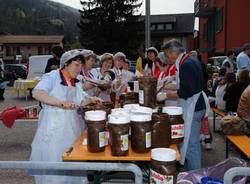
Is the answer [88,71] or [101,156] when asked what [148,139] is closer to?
[101,156]

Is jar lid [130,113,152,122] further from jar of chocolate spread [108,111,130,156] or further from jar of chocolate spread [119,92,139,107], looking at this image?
jar of chocolate spread [119,92,139,107]

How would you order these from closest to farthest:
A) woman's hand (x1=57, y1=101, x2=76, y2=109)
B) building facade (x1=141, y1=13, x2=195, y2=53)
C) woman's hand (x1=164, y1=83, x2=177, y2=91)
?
woman's hand (x1=57, y1=101, x2=76, y2=109) → woman's hand (x1=164, y1=83, x2=177, y2=91) → building facade (x1=141, y1=13, x2=195, y2=53)

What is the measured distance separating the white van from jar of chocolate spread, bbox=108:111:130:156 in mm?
15645

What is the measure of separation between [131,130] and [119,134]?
169 mm

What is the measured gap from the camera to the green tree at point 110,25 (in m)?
37.1

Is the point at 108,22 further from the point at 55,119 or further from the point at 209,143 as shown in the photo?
the point at 55,119

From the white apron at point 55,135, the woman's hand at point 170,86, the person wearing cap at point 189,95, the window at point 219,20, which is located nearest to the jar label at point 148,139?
the white apron at point 55,135

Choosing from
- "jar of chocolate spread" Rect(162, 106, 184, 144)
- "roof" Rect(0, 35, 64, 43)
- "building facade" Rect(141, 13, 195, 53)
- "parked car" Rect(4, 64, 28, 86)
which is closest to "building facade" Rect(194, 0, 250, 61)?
"parked car" Rect(4, 64, 28, 86)

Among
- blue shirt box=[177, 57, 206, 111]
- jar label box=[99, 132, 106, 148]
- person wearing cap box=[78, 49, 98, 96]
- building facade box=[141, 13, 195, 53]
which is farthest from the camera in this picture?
building facade box=[141, 13, 195, 53]

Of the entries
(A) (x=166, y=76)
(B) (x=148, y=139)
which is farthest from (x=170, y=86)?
(B) (x=148, y=139)

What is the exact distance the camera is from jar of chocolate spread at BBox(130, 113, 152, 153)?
2.76 meters

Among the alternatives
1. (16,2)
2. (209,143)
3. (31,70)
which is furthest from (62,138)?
(16,2)

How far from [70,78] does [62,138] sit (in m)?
0.61

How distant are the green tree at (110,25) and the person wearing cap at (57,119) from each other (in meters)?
33.2
